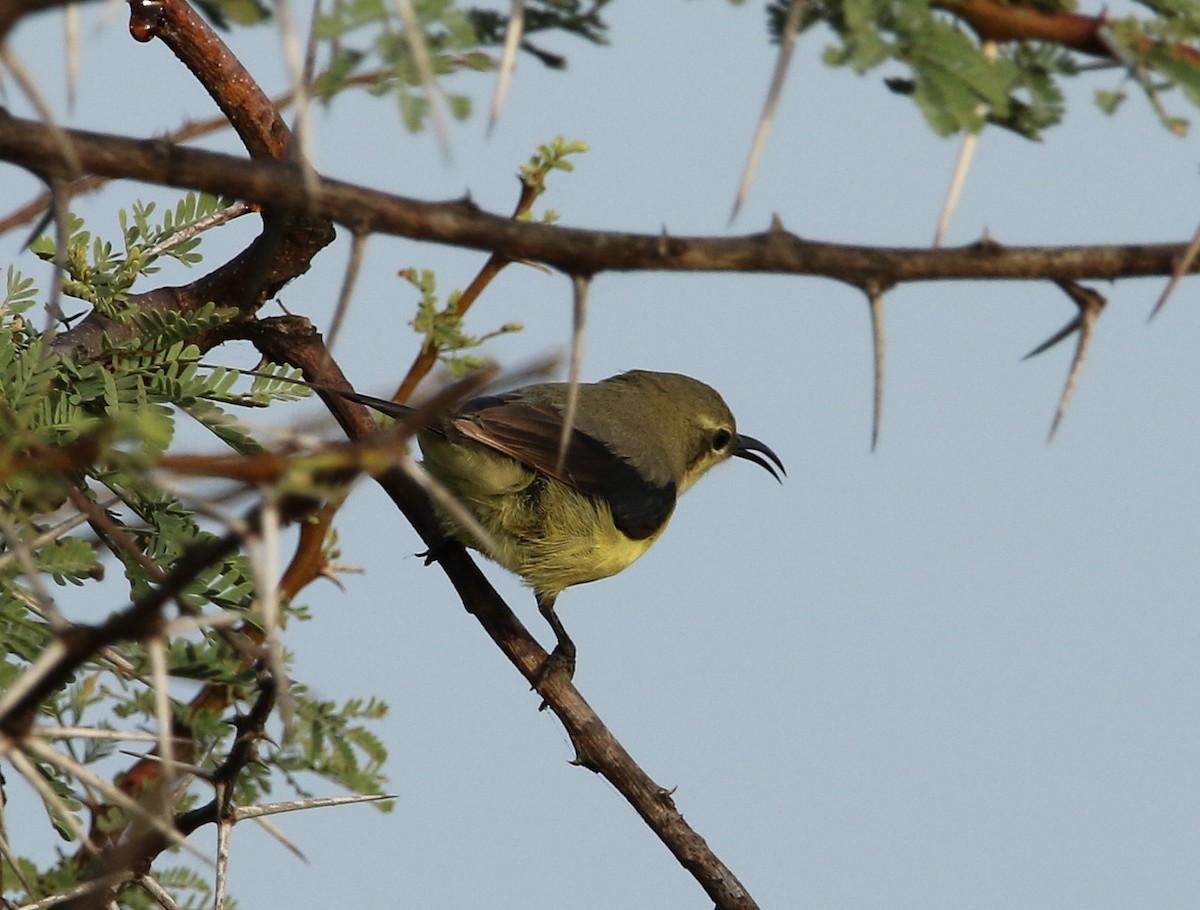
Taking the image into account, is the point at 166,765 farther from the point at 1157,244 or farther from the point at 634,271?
the point at 1157,244

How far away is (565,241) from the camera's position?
2.39 meters

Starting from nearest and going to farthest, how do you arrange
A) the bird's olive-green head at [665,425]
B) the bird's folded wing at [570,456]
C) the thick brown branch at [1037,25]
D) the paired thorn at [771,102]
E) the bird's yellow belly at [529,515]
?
the paired thorn at [771,102] < the thick brown branch at [1037,25] < the bird's folded wing at [570,456] < the bird's yellow belly at [529,515] < the bird's olive-green head at [665,425]

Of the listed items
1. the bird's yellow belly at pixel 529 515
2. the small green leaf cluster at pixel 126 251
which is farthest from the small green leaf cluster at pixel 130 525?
the bird's yellow belly at pixel 529 515

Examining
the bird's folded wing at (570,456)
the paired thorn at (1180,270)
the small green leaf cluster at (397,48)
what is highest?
the bird's folded wing at (570,456)

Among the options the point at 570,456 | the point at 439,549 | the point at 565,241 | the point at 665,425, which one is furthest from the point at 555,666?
the point at 665,425

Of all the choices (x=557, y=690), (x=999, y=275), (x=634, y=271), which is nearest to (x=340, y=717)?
(x=557, y=690)

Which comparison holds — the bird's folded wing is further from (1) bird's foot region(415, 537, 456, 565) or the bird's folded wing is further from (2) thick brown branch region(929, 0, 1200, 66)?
(2) thick brown branch region(929, 0, 1200, 66)

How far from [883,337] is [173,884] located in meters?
2.90

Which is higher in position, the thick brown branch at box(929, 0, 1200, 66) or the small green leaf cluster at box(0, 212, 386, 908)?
the small green leaf cluster at box(0, 212, 386, 908)

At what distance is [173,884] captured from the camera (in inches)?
169

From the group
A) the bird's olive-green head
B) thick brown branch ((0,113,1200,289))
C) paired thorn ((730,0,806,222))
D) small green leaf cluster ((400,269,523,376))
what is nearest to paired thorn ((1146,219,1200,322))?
thick brown branch ((0,113,1200,289))

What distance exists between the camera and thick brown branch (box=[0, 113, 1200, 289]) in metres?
2.38

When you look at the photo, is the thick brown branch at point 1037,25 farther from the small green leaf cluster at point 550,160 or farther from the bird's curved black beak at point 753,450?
the bird's curved black beak at point 753,450

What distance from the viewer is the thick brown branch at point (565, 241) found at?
238 centimetres
